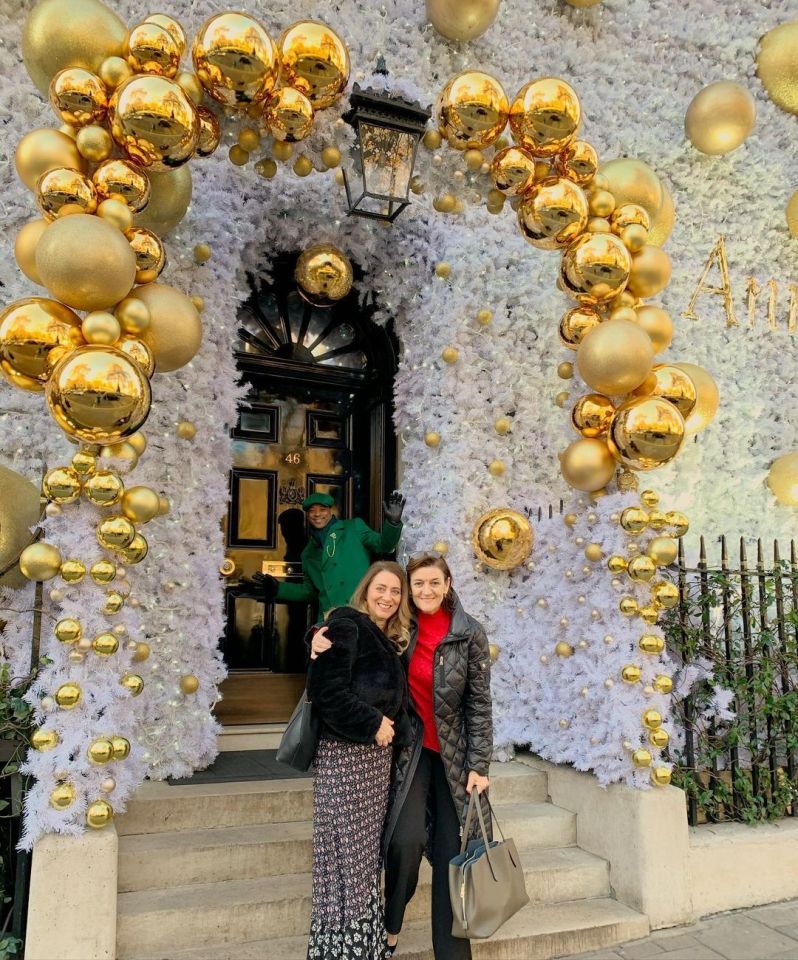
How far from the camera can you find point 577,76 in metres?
6.70

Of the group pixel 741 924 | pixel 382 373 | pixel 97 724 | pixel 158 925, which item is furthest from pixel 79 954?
pixel 382 373

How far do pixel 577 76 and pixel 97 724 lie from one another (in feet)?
21.2

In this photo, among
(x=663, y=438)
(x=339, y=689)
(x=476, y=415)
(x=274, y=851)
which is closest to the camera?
(x=339, y=689)

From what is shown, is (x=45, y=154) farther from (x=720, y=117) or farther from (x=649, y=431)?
(x=720, y=117)

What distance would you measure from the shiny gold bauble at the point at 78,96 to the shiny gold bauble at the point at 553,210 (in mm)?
2329

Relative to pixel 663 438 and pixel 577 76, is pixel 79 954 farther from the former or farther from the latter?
pixel 577 76

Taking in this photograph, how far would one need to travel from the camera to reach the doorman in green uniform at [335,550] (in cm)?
531

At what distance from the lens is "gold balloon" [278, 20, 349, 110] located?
3723 mm

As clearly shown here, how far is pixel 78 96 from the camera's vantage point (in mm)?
3385

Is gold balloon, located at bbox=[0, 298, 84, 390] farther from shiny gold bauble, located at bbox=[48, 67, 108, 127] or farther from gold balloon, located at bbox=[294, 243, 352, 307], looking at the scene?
gold balloon, located at bbox=[294, 243, 352, 307]

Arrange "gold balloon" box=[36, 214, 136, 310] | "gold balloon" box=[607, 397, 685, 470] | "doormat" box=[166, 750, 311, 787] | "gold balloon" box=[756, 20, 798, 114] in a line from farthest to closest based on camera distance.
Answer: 1. "gold balloon" box=[756, 20, 798, 114]
2. "doormat" box=[166, 750, 311, 787]
3. "gold balloon" box=[607, 397, 685, 470]
4. "gold balloon" box=[36, 214, 136, 310]

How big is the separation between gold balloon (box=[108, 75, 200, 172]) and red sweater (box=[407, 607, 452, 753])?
246cm

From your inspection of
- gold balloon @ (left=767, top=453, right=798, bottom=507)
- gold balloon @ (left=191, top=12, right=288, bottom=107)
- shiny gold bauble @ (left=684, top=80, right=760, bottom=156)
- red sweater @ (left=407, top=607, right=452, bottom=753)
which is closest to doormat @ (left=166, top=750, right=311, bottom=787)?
red sweater @ (left=407, top=607, right=452, bottom=753)

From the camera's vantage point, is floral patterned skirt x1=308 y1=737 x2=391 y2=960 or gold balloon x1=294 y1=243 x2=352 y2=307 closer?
floral patterned skirt x1=308 y1=737 x2=391 y2=960
